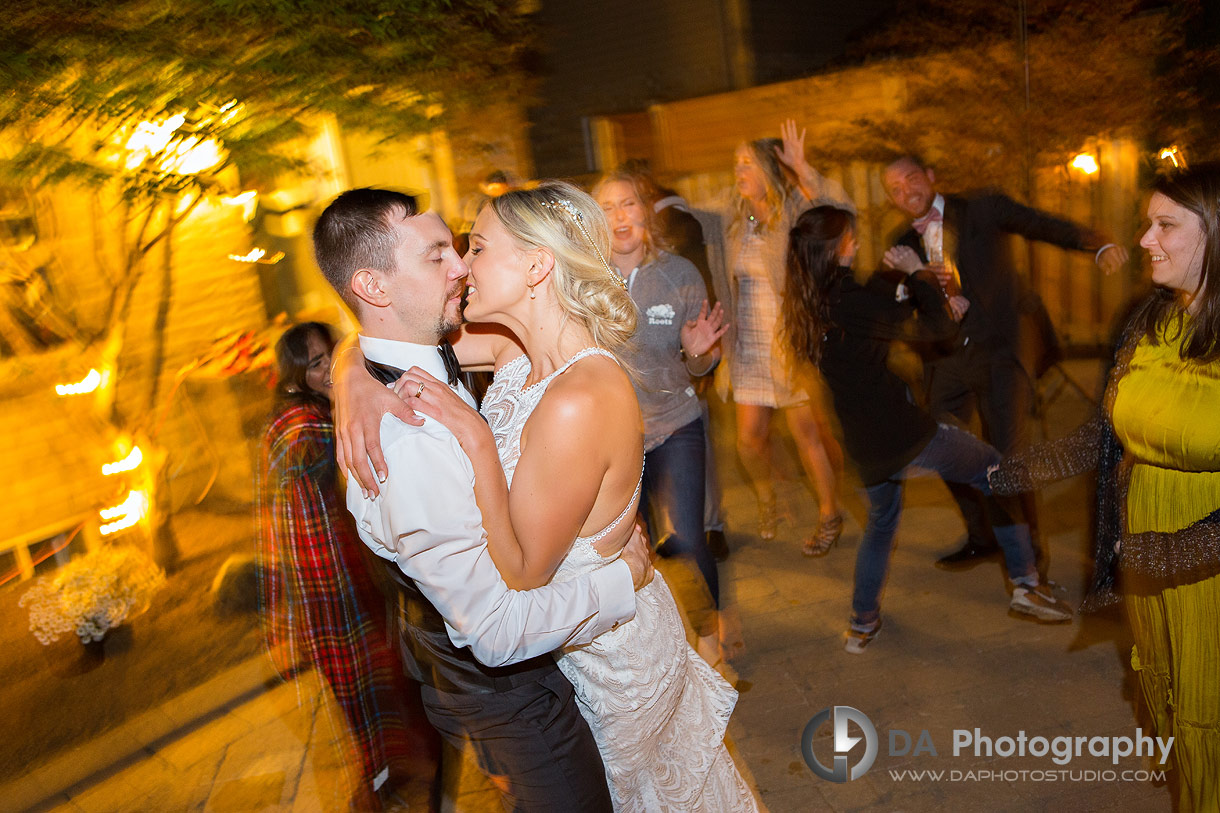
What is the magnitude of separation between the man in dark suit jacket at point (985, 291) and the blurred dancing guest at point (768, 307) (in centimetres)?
74

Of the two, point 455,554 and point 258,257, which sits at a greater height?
point 258,257

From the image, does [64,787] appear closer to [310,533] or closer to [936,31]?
[310,533]

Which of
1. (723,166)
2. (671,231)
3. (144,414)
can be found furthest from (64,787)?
(723,166)

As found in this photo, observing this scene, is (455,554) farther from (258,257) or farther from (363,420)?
(258,257)

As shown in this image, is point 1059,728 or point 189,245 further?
point 189,245

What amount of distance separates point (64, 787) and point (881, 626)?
3.95 m

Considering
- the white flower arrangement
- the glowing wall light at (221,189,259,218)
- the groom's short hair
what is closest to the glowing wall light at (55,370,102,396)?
the white flower arrangement

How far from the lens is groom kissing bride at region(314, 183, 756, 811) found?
5.52ft

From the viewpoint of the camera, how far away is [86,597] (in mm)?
4898

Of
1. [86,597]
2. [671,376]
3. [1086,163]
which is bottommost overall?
[86,597]

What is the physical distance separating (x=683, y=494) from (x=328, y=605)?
1.53 m

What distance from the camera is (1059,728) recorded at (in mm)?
3172

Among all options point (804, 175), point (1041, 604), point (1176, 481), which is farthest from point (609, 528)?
point (804, 175)

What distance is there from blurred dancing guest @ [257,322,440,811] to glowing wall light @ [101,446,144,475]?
12.6ft
